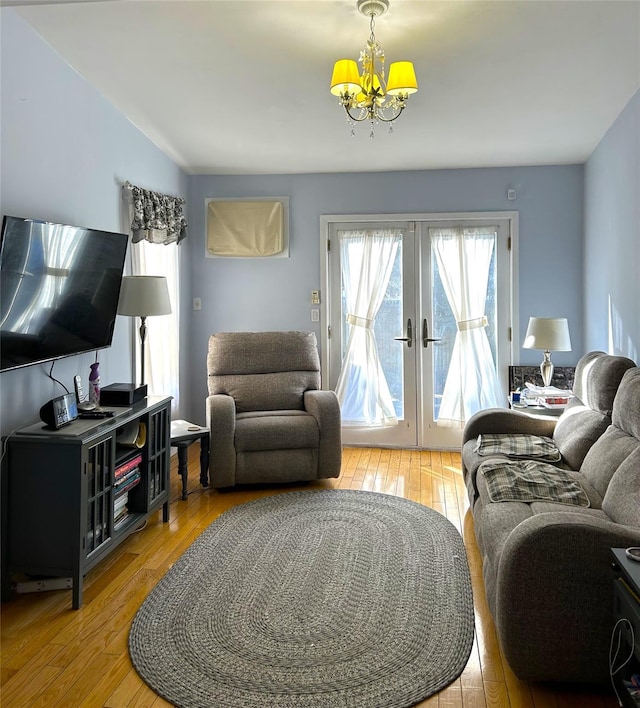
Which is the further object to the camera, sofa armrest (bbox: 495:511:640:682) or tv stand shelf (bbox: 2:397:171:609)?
tv stand shelf (bbox: 2:397:171:609)

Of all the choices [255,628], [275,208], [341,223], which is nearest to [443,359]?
[341,223]

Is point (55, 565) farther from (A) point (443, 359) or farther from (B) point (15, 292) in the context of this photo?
(A) point (443, 359)

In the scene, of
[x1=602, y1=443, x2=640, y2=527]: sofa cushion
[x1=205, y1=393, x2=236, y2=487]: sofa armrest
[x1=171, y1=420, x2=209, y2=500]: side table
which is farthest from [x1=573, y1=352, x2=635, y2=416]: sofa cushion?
[x1=171, y1=420, x2=209, y2=500]: side table

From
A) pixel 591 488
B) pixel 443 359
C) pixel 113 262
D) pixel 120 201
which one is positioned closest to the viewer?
pixel 591 488

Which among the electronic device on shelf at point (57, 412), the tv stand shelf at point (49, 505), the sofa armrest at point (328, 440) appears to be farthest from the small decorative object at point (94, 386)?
the sofa armrest at point (328, 440)

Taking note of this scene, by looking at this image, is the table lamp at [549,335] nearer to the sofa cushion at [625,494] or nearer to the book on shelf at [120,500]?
the sofa cushion at [625,494]

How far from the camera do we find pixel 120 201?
12.3 feet

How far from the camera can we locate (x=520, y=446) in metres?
3.29

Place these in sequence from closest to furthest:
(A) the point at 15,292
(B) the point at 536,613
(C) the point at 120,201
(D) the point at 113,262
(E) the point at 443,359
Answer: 1. (B) the point at 536,613
2. (A) the point at 15,292
3. (D) the point at 113,262
4. (C) the point at 120,201
5. (E) the point at 443,359

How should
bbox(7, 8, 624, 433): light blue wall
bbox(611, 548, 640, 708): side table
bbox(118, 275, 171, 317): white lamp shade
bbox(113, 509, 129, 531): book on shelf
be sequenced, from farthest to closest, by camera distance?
bbox(118, 275, 171, 317): white lamp shade, bbox(113, 509, 129, 531): book on shelf, bbox(7, 8, 624, 433): light blue wall, bbox(611, 548, 640, 708): side table

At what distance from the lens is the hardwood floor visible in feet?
6.24

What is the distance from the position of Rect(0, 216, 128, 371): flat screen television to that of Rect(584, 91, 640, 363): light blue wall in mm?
2891

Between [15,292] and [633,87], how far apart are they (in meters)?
3.31

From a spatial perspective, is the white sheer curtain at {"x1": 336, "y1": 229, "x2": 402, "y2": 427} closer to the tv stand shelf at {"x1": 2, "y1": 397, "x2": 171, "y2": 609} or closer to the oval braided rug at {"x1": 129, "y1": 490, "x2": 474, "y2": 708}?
the oval braided rug at {"x1": 129, "y1": 490, "x2": 474, "y2": 708}
